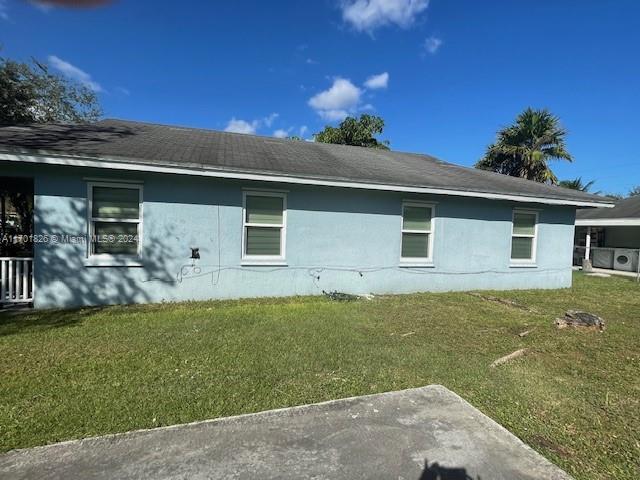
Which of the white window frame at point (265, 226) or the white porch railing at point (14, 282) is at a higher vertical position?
the white window frame at point (265, 226)

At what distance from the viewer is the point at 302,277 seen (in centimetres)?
875

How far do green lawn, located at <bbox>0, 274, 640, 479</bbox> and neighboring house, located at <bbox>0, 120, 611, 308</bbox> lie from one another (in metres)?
0.93

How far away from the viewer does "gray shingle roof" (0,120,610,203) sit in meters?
6.99

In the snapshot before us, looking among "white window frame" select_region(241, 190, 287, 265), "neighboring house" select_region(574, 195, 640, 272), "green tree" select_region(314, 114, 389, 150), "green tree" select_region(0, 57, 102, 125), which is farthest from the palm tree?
"green tree" select_region(0, 57, 102, 125)

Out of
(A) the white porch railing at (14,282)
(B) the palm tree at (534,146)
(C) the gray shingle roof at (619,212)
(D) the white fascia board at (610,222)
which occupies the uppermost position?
(B) the palm tree at (534,146)

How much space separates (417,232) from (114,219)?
22.5 ft

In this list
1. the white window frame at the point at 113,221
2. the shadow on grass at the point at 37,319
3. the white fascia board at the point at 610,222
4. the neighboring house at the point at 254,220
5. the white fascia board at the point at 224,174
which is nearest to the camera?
the shadow on grass at the point at 37,319

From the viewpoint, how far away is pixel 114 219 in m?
7.34

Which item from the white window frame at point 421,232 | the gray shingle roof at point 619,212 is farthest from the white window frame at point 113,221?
the gray shingle roof at point 619,212

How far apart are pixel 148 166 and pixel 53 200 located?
1.86 metres

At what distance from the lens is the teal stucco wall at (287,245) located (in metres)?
7.06

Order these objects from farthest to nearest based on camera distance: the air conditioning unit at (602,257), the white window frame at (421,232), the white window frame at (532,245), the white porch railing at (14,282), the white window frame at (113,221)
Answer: the air conditioning unit at (602,257) < the white window frame at (532,245) < the white window frame at (421,232) < the white window frame at (113,221) < the white porch railing at (14,282)

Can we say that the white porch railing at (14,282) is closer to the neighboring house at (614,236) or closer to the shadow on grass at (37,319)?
the shadow on grass at (37,319)

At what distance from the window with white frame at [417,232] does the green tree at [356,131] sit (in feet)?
57.8
